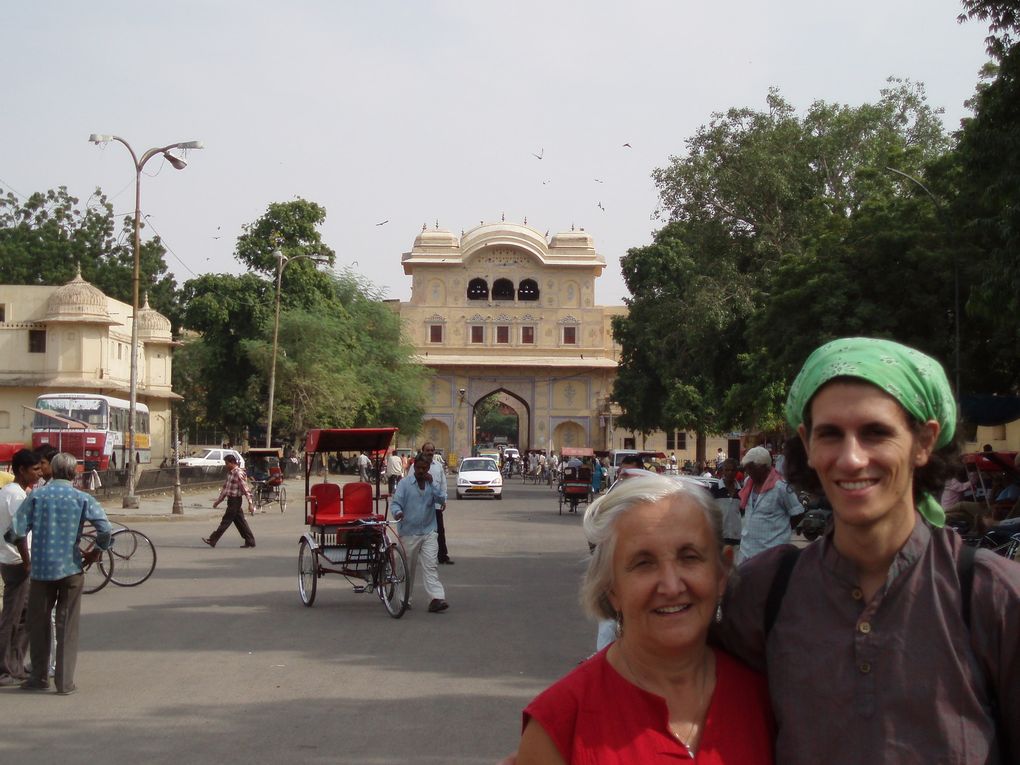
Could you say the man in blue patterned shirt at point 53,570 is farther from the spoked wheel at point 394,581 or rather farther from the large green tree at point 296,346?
the large green tree at point 296,346

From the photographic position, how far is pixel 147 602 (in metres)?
12.8

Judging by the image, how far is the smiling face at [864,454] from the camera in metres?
2.14

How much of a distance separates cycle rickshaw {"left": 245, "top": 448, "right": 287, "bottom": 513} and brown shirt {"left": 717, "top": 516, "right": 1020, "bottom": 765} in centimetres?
2960

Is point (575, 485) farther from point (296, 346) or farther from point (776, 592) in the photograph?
point (776, 592)

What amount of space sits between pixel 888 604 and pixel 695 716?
415mm

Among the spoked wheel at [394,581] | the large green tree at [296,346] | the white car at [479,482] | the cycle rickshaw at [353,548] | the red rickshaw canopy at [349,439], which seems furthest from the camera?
the large green tree at [296,346]

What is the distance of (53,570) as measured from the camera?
8.29 metres

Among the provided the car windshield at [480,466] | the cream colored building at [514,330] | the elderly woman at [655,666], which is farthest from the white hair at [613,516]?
the cream colored building at [514,330]

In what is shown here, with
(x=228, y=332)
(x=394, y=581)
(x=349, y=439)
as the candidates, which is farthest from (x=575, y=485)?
(x=228, y=332)

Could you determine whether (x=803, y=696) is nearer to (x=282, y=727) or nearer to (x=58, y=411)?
(x=282, y=727)

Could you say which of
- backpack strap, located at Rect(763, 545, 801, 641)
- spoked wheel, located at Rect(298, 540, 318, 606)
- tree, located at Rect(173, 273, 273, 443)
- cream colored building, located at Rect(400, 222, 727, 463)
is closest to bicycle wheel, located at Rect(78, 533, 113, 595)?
spoked wheel, located at Rect(298, 540, 318, 606)

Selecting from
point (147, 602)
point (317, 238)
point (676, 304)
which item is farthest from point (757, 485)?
point (317, 238)

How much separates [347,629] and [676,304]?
80.0 ft

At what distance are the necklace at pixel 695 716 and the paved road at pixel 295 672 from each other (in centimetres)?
407
